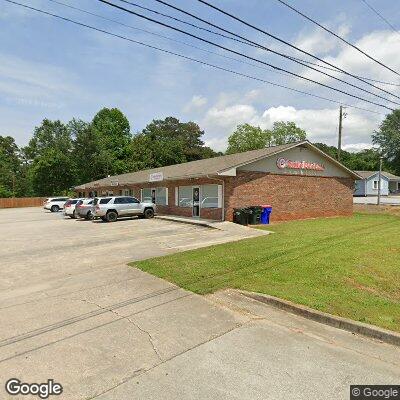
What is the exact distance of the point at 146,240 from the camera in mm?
14859

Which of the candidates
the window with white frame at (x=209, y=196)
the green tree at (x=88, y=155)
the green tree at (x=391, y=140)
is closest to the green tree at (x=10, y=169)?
the green tree at (x=88, y=155)

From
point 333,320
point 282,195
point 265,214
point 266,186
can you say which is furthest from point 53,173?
point 333,320

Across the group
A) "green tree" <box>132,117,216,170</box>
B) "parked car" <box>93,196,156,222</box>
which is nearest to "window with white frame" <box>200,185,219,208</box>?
"parked car" <box>93,196,156,222</box>

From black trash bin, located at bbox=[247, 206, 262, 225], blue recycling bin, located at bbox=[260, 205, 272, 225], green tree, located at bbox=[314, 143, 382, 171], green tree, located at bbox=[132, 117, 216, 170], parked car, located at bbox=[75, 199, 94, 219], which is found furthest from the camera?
green tree, located at bbox=[314, 143, 382, 171]

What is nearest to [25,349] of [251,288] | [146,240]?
[251,288]

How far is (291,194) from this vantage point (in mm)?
23094

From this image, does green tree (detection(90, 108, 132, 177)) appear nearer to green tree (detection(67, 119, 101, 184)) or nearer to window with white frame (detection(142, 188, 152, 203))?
green tree (detection(67, 119, 101, 184))

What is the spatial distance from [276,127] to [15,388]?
71112 millimetres

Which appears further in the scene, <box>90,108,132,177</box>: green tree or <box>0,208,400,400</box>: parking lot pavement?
<box>90,108,132,177</box>: green tree

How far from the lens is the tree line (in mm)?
65438

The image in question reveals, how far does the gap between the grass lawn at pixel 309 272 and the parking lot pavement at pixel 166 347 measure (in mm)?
685

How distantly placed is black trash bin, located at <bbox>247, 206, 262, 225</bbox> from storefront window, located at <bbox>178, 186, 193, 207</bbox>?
515 cm

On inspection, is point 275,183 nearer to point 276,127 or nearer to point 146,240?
point 146,240

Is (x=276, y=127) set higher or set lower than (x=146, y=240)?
higher
